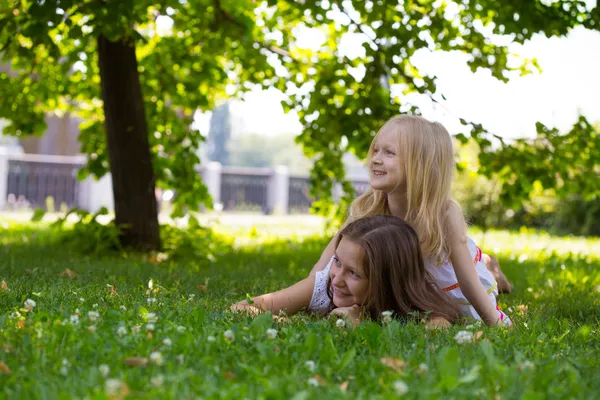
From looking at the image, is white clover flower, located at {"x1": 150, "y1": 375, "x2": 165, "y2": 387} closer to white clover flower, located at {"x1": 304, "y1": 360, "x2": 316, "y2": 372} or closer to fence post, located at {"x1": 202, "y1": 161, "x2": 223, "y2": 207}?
white clover flower, located at {"x1": 304, "y1": 360, "x2": 316, "y2": 372}

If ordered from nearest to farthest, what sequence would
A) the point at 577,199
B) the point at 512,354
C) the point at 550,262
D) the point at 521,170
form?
the point at 512,354 → the point at 521,170 → the point at 550,262 → the point at 577,199

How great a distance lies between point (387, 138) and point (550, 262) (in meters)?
4.56

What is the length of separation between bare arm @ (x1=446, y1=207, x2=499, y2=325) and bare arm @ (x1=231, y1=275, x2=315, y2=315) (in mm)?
796

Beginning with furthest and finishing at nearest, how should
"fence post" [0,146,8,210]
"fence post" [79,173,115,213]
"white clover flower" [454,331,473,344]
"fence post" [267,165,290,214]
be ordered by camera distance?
"fence post" [267,165,290,214], "fence post" [79,173,115,213], "fence post" [0,146,8,210], "white clover flower" [454,331,473,344]

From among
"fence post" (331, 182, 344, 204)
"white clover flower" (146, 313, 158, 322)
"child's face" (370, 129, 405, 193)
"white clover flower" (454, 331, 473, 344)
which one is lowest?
"white clover flower" (454, 331, 473, 344)

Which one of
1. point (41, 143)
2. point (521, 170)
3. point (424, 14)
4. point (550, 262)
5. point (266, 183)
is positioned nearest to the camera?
point (424, 14)

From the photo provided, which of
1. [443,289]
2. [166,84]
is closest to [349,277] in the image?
[443,289]

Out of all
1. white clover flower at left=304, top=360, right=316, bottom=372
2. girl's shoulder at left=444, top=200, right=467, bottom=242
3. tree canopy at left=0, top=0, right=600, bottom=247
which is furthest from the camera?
tree canopy at left=0, top=0, right=600, bottom=247

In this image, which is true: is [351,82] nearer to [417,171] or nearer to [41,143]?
[417,171]

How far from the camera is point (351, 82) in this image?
23.6ft

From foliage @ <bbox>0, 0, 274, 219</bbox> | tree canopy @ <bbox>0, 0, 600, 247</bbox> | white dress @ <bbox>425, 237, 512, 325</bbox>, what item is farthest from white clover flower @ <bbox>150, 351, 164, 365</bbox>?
foliage @ <bbox>0, 0, 274, 219</bbox>

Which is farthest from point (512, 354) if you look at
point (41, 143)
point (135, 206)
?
point (41, 143)

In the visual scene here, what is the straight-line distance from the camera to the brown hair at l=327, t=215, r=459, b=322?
3666 millimetres

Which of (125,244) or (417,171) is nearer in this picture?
(417,171)
